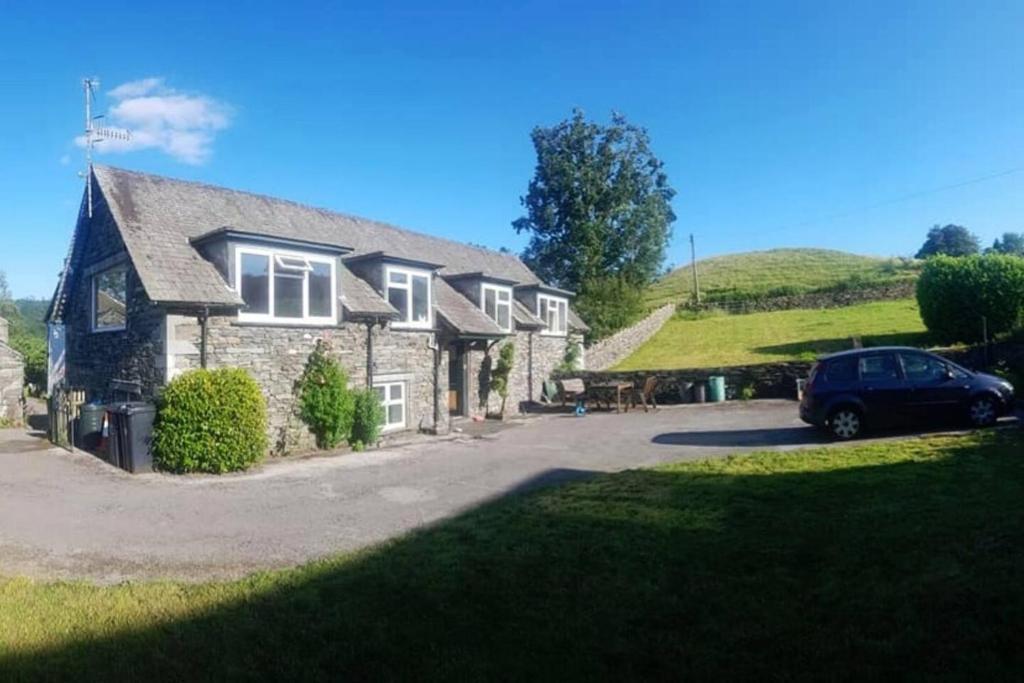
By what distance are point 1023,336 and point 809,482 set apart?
14.4 m

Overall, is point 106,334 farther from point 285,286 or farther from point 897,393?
point 897,393

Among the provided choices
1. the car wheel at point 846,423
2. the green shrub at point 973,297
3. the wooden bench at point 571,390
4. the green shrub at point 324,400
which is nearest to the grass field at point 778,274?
the green shrub at point 973,297

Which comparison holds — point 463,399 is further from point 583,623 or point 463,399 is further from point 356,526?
point 583,623

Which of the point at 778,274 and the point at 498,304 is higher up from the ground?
the point at 778,274

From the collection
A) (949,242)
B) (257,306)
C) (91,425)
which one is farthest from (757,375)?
(949,242)

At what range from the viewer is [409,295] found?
1852 cm

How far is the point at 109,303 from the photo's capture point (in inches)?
623

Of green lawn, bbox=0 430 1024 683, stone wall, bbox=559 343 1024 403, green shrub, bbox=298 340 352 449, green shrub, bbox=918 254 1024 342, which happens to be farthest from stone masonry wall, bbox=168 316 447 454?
green shrub, bbox=918 254 1024 342

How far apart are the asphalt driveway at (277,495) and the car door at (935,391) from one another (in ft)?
6.88

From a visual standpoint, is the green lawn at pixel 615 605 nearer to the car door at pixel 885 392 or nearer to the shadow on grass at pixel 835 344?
the car door at pixel 885 392

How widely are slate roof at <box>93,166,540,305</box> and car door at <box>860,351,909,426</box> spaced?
12.6 meters

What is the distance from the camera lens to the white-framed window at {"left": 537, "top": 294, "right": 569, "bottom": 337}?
87.3 ft

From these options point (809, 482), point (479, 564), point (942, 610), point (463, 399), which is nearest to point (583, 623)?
point (479, 564)

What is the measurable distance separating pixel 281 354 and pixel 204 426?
2.89m
